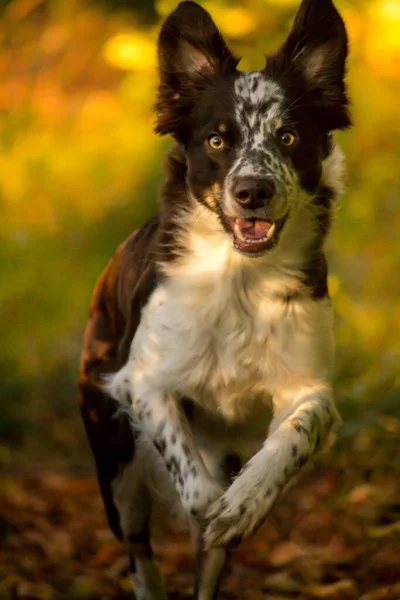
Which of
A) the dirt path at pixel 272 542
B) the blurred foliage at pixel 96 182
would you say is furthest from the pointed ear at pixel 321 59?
the dirt path at pixel 272 542

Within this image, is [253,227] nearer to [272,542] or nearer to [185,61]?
[185,61]

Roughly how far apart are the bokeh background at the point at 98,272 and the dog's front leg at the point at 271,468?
52.6 inches

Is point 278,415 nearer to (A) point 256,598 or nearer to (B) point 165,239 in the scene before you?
(B) point 165,239

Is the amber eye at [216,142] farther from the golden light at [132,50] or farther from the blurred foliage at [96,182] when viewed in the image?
the golden light at [132,50]

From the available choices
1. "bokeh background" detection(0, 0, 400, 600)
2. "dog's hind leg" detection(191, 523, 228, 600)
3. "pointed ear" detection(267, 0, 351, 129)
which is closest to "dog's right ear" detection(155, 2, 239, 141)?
"pointed ear" detection(267, 0, 351, 129)

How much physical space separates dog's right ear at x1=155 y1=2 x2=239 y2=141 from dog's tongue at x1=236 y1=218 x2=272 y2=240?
55 centimetres

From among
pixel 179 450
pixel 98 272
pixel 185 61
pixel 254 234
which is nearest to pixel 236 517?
pixel 179 450

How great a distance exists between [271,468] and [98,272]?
449cm

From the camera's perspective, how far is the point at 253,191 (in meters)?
3.70

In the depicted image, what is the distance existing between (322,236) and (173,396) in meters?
0.87

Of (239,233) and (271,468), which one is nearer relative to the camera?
(271,468)

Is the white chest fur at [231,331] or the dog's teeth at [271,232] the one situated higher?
the dog's teeth at [271,232]

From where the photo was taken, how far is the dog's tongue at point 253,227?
3.87 metres

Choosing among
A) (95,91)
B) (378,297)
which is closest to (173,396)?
(378,297)
